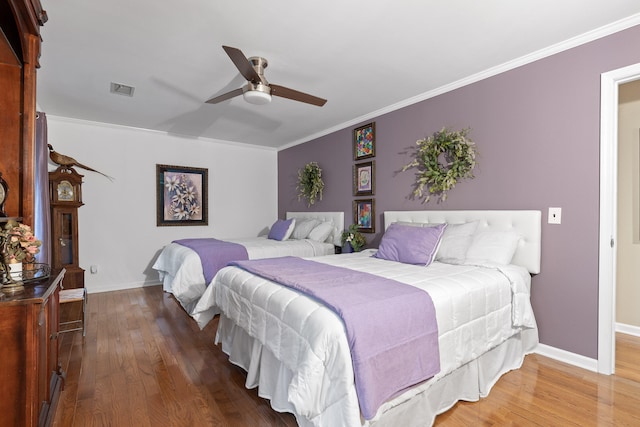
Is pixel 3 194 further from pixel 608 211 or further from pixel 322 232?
pixel 608 211

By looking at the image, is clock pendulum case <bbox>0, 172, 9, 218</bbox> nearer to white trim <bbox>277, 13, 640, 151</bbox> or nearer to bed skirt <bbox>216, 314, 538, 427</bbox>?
bed skirt <bbox>216, 314, 538, 427</bbox>

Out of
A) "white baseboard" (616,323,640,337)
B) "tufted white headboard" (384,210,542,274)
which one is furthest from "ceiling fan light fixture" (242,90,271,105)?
"white baseboard" (616,323,640,337)

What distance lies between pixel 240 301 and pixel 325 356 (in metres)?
0.94

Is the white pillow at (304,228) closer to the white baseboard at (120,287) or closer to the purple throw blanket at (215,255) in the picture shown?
the purple throw blanket at (215,255)

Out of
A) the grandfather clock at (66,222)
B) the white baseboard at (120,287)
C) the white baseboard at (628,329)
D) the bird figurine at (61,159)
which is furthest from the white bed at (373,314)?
the bird figurine at (61,159)

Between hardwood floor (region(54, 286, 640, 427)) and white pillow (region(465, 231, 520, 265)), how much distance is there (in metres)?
0.81

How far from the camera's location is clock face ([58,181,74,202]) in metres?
4.08

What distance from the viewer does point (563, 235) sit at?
2.47 metres

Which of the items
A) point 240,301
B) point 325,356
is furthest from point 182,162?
point 325,356

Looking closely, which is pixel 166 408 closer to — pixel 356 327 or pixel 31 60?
pixel 356 327

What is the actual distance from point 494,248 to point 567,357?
3.20ft

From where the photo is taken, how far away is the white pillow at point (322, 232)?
15.0 ft

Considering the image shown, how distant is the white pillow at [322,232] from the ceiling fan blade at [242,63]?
2501 mm

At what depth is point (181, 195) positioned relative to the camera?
5176mm
